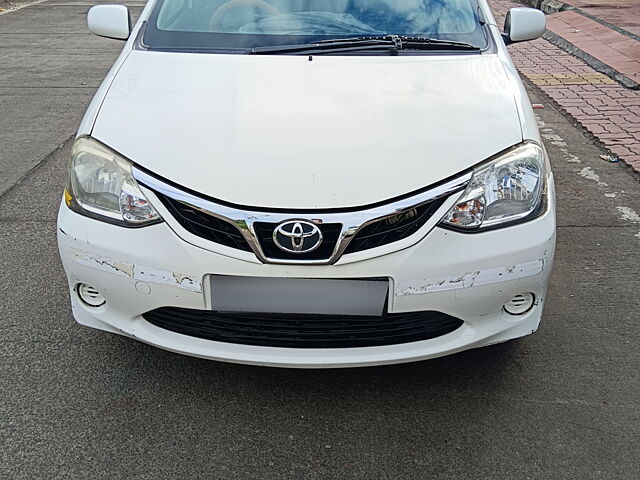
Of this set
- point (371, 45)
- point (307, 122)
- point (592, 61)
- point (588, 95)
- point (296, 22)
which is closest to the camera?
point (307, 122)

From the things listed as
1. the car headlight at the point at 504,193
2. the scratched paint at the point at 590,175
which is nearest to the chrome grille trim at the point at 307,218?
the car headlight at the point at 504,193

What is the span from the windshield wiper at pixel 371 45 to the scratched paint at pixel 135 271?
1.16 meters

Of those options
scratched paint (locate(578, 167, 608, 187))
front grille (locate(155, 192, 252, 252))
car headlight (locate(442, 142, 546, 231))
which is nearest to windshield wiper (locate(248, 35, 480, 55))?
car headlight (locate(442, 142, 546, 231))

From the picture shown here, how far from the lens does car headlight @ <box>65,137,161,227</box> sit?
250 centimetres

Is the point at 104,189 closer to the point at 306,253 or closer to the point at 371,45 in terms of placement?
the point at 306,253

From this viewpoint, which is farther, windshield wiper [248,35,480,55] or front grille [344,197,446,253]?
windshield wiper [248,35,480,55]

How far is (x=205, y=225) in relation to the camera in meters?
2.41

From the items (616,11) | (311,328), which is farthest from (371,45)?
(616,11)

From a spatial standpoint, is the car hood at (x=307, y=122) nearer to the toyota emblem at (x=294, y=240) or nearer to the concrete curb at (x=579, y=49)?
the toyota emblem at (x=294, y=240)

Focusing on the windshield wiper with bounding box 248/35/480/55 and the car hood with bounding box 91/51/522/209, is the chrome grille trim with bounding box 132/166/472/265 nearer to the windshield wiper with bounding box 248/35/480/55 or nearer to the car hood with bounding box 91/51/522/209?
the car hood with bounding box 91/51/522/209

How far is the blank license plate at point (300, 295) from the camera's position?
2.38 metres

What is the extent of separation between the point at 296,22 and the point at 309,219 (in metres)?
1.40

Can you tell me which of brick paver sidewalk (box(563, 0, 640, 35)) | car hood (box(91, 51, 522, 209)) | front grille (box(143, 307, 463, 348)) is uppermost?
car hood (box(91, 51, 522, 209))

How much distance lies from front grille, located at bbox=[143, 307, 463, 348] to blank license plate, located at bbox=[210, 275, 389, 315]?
Result: 0.14ft
